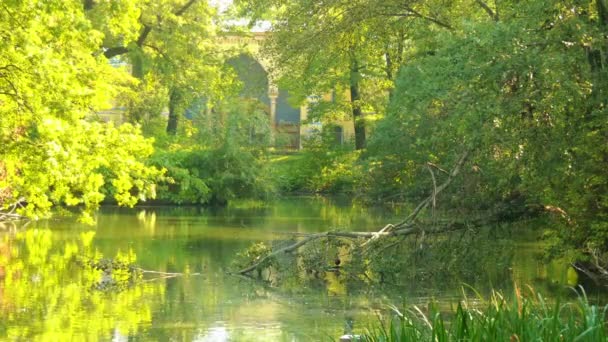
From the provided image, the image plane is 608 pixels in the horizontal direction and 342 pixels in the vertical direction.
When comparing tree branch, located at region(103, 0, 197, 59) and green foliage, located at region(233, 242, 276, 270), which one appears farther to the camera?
tree branch, located at region(103, 0, 197, 59)

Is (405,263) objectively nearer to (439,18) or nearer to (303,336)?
(303,336)

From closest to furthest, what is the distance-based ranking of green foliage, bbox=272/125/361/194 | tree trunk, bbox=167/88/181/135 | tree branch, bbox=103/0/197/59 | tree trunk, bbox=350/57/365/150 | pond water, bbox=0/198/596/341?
pond water, bbox=0/198/596/341, tree branch, bbox=103/0/197/59, tree trunk, bbox=167/88/181/135, tree trunk, bbox=350/57/365/150, green foliage, bbox=272/125/361/194

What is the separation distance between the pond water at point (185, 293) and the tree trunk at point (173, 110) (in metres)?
19.8

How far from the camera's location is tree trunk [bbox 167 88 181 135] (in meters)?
48.6

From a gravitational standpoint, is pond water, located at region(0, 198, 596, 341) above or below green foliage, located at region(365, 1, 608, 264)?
below

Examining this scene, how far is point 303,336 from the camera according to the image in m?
13.4

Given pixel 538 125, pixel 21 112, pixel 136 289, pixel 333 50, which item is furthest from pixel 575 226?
pixel 333 50

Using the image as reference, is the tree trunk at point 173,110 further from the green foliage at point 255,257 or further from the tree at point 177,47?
the green foliage at point 255,257

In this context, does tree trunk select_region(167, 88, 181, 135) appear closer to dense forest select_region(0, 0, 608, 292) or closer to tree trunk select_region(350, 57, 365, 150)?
tree trunk select_region(350, 57, 365, 150)

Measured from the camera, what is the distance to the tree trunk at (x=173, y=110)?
4862 centimetres

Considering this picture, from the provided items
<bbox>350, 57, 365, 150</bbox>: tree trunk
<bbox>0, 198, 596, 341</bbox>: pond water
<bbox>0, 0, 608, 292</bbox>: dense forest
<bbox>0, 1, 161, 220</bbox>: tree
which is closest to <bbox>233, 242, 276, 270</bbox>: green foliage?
<bbox>0, 198, 596, 341</bbox>: pond water

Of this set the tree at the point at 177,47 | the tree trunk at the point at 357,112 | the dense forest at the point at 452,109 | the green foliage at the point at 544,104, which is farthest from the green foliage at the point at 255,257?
the tree trunk at the point at 357,112

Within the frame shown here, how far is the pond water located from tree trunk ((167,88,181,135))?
65.0 feet

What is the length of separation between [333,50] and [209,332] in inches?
499
